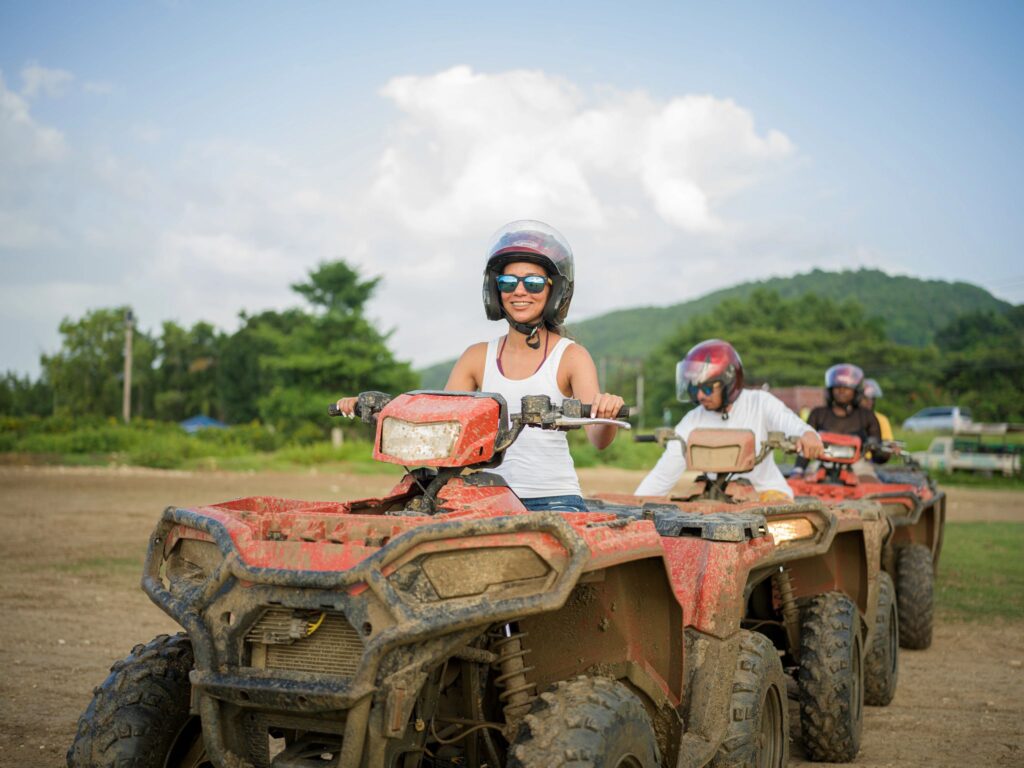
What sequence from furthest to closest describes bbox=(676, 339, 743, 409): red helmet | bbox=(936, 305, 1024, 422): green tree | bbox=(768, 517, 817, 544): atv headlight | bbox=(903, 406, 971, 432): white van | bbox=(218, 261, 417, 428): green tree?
bbox=(936, 305, 1024, 422): green tree
bbox=(903, 406, 971, 432): white van
bbox=(218, 261, 417, 428): green tree
bbox=(676, 339, 743, 409): red helmet
bbox=(768, 517, 817, 544): atv headlight

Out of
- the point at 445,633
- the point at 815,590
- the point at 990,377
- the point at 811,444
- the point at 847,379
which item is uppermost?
the point at 990,377

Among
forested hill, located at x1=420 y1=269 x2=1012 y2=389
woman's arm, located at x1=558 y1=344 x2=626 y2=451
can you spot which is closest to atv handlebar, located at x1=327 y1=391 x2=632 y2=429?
woman's arm, located at x1=558 y1=344 x2=626 y2=451

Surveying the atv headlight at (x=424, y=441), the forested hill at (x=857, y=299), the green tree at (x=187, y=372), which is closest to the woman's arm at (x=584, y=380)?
the atv headlight at (x=424, y=441)

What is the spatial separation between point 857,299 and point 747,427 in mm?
133903

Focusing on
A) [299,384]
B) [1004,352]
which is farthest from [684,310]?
[299,384]

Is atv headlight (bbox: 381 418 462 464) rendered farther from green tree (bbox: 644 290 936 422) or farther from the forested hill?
the forested hill

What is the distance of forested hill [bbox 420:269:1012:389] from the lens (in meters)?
139

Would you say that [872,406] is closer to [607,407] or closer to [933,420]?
[607,407]

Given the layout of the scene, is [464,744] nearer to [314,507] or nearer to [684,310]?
[314,507]

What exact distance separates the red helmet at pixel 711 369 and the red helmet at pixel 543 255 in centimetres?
300

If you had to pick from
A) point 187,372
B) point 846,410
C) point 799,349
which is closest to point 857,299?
point 799,349

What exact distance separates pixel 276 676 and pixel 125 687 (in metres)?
0.81

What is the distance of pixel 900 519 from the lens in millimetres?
8492

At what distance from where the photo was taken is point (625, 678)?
3.70 meters
